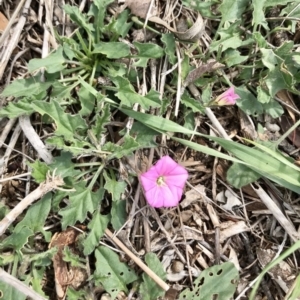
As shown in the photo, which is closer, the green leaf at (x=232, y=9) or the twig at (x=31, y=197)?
the twig at (x=31, y=197)

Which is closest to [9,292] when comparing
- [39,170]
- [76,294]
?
[76,294]

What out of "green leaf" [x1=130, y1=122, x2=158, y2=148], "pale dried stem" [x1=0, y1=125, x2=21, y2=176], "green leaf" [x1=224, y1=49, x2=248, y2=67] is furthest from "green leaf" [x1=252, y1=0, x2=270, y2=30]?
"pale dried stem" [x1=0, y1=125, x2=21, y2=176]

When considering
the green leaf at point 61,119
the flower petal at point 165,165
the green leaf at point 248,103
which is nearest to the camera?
the green leaf at point 61,119

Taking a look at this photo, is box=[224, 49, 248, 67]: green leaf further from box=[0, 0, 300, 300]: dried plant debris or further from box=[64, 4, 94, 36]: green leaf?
box=[64, 4, 94, 36]: green leaf

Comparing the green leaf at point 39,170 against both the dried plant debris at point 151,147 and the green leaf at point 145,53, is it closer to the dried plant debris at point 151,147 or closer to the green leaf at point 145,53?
the dried plant debris at point 151,147

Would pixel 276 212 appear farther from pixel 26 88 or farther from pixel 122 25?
pixel 26 88

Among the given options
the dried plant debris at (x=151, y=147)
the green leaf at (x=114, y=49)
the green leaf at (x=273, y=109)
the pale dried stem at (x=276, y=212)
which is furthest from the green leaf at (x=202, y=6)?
the pale dried stem at (x=276, y=212)

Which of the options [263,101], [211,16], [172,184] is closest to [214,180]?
[172,184]
